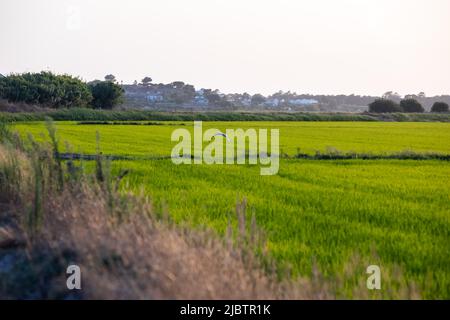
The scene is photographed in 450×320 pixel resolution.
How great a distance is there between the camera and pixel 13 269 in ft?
16.8

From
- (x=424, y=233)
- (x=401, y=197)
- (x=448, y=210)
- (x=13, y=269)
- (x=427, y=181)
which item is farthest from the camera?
(x=427, y=181)

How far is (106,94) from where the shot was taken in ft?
207

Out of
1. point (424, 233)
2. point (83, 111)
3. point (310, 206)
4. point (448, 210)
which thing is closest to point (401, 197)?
point (448, 210)

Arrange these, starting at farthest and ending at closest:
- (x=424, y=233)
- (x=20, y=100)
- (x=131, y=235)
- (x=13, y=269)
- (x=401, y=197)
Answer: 1. (x=20, y=100)
2. (x=401, y=197)
3. (x=424, y=233)
4. (x=13, y=269)
5. (x=131, y=235)

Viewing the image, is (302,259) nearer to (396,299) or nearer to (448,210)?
(396,299)

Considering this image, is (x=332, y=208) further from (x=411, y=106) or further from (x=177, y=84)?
(x=177, y=84)

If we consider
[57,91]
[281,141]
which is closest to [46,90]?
[57,91]

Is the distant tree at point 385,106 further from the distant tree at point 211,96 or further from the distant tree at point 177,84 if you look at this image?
the distant tree at point 177,84

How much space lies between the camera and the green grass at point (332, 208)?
5.54m

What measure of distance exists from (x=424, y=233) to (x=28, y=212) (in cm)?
469

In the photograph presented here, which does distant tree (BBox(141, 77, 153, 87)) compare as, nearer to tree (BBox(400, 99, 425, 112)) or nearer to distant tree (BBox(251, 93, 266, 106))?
distant tree (BBox(251, 93, 266, 106))

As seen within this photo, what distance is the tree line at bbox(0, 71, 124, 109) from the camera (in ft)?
173

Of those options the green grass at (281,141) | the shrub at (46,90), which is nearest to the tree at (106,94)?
the shrub at (46,90)

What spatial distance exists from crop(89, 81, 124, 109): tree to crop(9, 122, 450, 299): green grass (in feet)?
161
